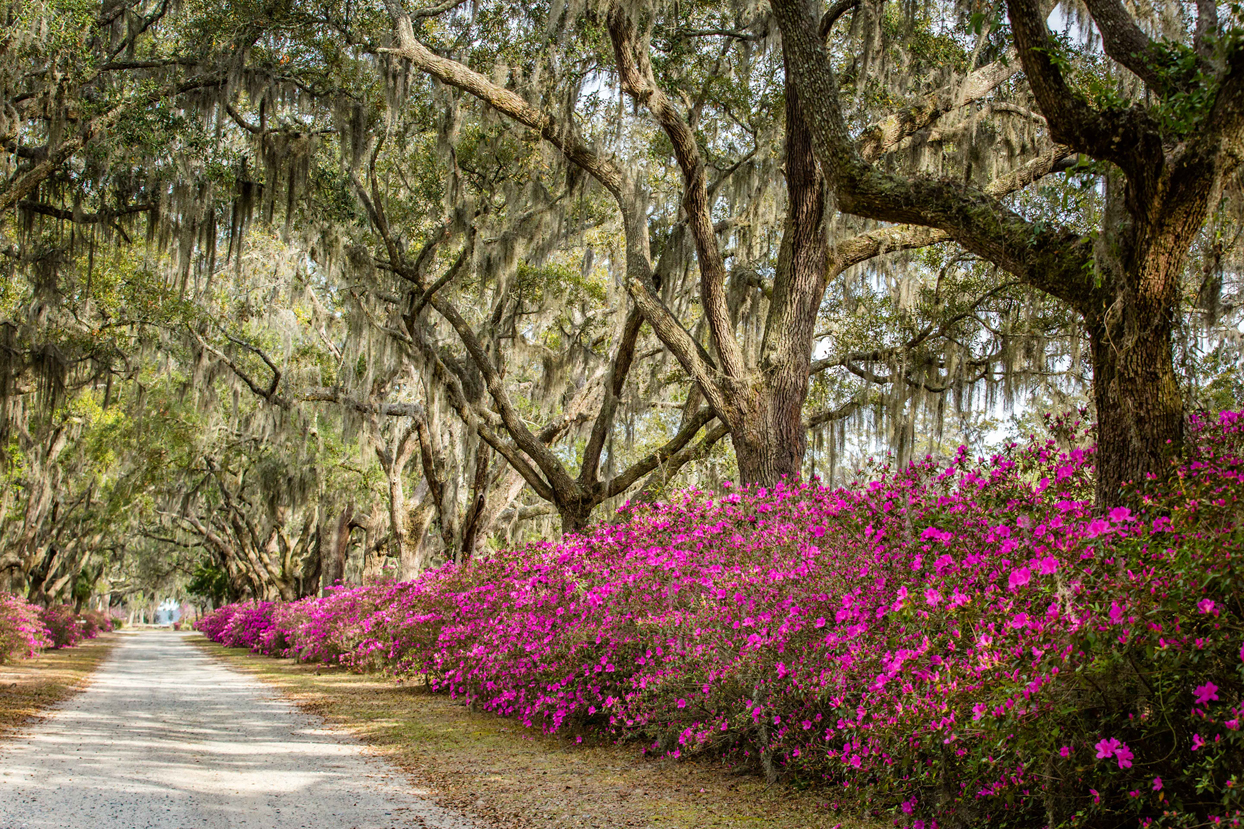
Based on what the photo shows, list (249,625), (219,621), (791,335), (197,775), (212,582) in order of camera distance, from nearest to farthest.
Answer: (197,775), (791,335), (249,625), (219,621), (212,582)

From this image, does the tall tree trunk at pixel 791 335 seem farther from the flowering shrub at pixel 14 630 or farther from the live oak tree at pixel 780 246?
the flowering shrub at pixel 14 630

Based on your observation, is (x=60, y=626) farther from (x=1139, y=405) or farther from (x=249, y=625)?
(x=1139, y=405)

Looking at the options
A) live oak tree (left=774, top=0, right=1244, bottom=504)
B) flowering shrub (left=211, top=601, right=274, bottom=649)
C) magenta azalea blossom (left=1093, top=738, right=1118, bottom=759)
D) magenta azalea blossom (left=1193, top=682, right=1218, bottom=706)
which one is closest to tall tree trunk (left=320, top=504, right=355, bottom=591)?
flowering shrub (left=211, top=601, right=274, bottom=649)

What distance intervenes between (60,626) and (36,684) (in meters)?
11.4

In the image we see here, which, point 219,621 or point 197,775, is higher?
point 197,775

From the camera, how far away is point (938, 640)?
3465mm

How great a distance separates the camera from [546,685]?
6625 millimetres

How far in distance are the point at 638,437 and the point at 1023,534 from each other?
1509cm

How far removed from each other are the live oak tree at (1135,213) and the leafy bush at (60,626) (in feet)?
67.4

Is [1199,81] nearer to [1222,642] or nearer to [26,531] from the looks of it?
[1222,642]

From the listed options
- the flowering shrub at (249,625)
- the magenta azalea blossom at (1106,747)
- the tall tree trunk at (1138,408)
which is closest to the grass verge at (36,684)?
the flowering shrub at (249,625)

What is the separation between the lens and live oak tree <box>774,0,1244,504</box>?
3734mm

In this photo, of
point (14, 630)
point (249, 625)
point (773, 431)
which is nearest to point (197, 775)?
point (773, 431)

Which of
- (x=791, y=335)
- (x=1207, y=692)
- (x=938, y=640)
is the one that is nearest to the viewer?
(x=1207, y=692)
